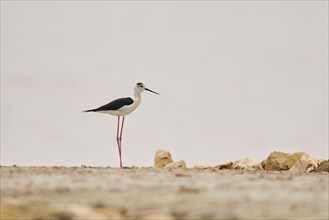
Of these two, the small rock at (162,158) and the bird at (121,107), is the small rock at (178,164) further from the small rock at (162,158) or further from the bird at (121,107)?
the bird at (121,107)

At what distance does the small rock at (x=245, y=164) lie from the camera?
20.3 m

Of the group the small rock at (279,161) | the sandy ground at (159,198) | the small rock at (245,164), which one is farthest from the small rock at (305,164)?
the sandy ground at (159,198)

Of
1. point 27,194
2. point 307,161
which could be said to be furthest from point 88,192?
point 307,161

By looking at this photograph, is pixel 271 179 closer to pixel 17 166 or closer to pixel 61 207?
pixel 61 207

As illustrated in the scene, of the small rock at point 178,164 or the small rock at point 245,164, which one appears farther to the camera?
the small rock at point 178,164

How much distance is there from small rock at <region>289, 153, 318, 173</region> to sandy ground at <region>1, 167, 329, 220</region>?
838cm

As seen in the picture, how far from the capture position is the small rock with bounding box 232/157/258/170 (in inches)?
800

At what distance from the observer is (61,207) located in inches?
323

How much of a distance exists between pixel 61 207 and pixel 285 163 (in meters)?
13.2

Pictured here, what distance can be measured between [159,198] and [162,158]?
14776mm

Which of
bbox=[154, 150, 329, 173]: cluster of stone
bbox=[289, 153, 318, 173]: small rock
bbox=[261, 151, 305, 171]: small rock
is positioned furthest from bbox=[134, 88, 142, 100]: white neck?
bbox=[261, 151, 305, 171]: small rock

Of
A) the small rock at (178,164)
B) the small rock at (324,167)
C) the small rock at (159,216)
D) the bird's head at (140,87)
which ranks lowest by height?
the small rock at (159,216)

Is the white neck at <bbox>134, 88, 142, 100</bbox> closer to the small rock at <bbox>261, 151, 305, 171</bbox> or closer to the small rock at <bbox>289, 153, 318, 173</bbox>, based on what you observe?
the small rock at <bbox>289, 153, 318, 173</bbox>

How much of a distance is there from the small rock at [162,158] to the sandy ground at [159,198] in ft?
40.1
